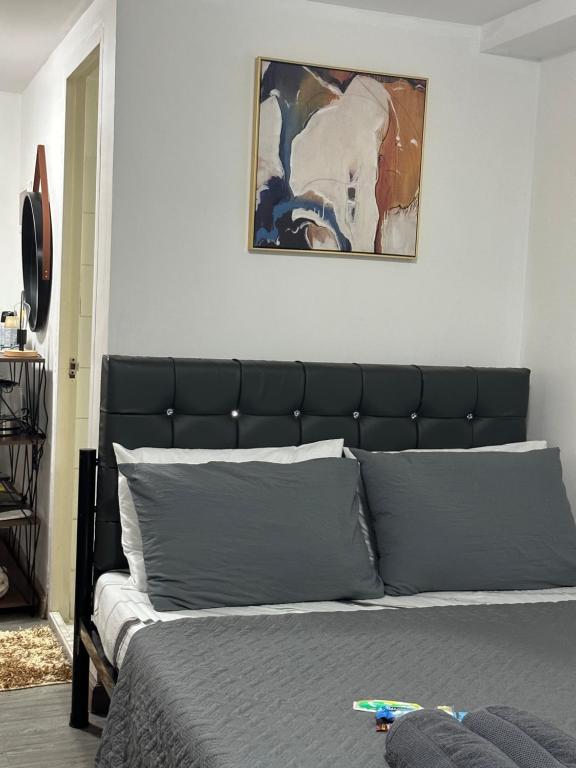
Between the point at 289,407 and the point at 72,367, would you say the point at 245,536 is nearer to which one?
the point at 289,407

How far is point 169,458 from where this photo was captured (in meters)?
2.90

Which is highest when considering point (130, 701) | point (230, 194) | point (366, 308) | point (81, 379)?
point (230, 194)

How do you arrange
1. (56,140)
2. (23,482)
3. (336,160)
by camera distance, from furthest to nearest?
(23,482)
(56,140)
(336,160)

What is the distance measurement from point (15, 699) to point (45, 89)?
2.67 m

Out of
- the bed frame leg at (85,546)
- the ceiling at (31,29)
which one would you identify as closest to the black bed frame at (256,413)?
the bed frame leg at (85,546)

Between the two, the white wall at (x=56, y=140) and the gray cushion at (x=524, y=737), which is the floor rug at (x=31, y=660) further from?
the gray cushion at (x=524, y=737)

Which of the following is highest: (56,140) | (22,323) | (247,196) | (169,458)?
(56,140)

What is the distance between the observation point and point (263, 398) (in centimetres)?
309

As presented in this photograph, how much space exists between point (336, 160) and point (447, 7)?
2.01 ft

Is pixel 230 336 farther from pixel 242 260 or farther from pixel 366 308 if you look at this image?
pixel 366 308

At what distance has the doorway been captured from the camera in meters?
3.84

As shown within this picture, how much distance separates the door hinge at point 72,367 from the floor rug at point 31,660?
3.42 ft

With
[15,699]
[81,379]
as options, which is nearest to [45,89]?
[81,379]

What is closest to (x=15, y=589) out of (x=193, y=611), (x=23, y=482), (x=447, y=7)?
(x=23, y=482)
